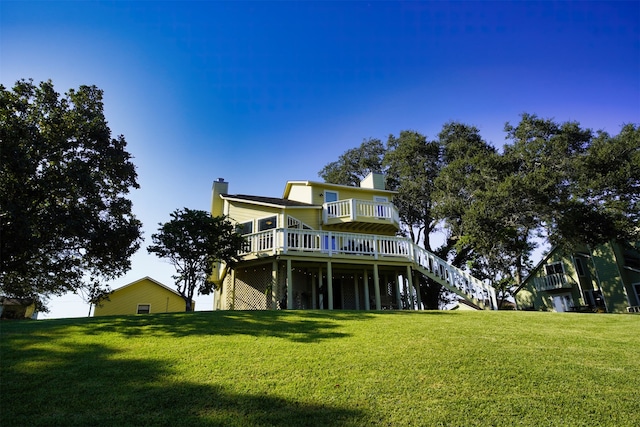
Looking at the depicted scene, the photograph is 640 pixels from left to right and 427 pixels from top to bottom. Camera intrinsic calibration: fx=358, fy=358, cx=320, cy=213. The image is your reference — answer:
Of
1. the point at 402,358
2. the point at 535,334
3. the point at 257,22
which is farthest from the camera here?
the point at 257,22

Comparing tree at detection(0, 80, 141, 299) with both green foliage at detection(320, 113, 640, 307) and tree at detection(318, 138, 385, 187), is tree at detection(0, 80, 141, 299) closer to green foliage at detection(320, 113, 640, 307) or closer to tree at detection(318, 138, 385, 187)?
green foliage at detection(320, 113, 640, 307)

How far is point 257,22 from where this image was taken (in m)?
12.3

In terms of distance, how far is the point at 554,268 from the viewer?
99.9 feet

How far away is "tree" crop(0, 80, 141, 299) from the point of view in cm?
1132

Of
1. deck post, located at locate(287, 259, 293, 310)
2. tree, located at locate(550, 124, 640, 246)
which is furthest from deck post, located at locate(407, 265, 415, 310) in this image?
tree, located at locate(550, 124, 640, 246)

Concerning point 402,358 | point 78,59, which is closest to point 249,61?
point 78,59

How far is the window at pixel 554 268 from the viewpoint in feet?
98.6

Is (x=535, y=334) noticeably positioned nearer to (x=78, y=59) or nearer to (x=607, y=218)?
(x=78, y=59)

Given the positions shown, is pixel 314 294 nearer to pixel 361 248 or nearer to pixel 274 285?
pixel 274 285

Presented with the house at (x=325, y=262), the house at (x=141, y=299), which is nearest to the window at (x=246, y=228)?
the house at (x=325, y=262)

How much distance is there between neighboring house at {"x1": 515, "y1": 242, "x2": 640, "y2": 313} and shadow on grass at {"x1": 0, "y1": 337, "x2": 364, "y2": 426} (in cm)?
2578

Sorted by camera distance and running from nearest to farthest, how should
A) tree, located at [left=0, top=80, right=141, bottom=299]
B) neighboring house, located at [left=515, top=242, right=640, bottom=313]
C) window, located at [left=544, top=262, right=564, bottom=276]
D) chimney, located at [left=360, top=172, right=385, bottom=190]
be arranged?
1. tree, located at [left=0, top=80, right=141, bottom=299]
2. chimney, located at [left=360, top=172, right=385, bottom=190]
3. neighboring house, located at [left=515, top=242, right=640, bottom=313]
4. window, located at [left=544, top=262, right=564, bottom=276]

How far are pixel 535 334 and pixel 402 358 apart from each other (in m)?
3.98

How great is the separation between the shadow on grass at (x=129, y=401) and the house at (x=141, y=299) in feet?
70.3
